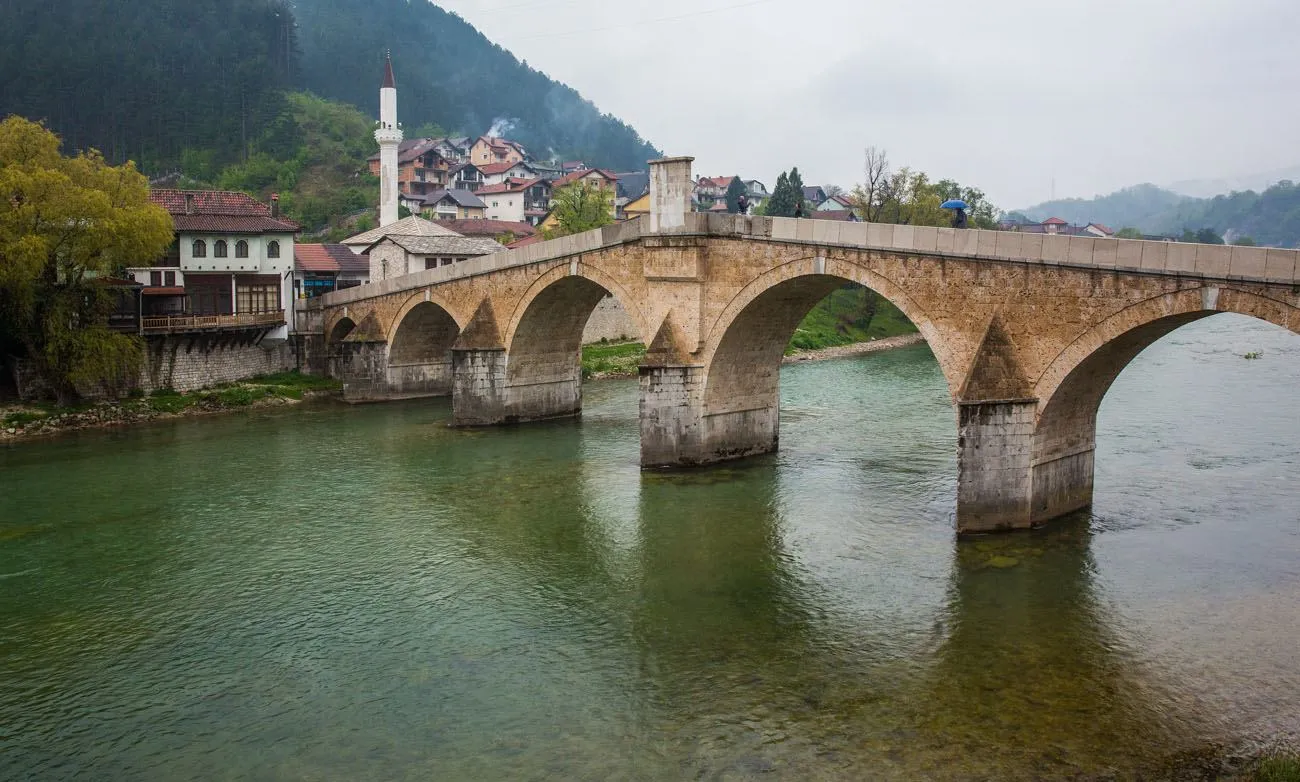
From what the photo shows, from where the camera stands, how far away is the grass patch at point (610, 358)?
1442 inches

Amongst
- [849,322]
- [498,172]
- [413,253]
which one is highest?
[498,172]

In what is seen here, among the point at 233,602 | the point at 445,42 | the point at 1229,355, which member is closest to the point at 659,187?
the point at 233,602

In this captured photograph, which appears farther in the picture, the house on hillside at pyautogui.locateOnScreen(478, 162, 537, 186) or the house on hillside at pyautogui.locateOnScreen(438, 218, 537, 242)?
the house on hillside at pyautogui.locateOnScreen(478, 162, 537, 186)

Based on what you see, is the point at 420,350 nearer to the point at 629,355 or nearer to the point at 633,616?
the point at 629,355

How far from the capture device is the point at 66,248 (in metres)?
26.4

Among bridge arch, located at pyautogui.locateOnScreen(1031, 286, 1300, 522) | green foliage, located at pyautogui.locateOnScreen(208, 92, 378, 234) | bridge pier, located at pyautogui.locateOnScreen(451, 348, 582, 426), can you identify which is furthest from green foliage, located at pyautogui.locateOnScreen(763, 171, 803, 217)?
bridge arch, located at pyautogui.locateOnScreen(1031, 286, 1300, 522)

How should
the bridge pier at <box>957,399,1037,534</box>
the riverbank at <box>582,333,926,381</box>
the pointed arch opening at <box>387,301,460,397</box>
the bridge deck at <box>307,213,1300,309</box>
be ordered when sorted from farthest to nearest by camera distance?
the riverbank at <box>582,333,926,381</box>, the pointed arch opening at <box>387,301,460,397</box>, the bridge pier at <box>957,399,1037,534</box>, the bridge deck at <box>307,213,1300,309</box>

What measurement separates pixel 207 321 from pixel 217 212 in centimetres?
412

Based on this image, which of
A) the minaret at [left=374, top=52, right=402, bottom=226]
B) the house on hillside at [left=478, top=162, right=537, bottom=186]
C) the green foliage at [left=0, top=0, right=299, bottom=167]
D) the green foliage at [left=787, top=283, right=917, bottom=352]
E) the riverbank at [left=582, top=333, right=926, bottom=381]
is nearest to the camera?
the riverbank at [left=582, top=333, right=926, bottom=381]

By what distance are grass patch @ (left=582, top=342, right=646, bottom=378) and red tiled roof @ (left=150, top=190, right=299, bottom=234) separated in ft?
36.3

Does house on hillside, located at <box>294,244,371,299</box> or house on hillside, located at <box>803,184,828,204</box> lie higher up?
house on hillside, located at <box>803,184,828,204</box>

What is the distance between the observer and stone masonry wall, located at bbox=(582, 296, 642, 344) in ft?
132

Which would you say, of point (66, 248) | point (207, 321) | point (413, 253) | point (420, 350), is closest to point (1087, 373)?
point (420, 350)

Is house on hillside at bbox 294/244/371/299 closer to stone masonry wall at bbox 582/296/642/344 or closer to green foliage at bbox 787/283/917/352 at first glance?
stone masonry wall at bbox 582/296/642/344
